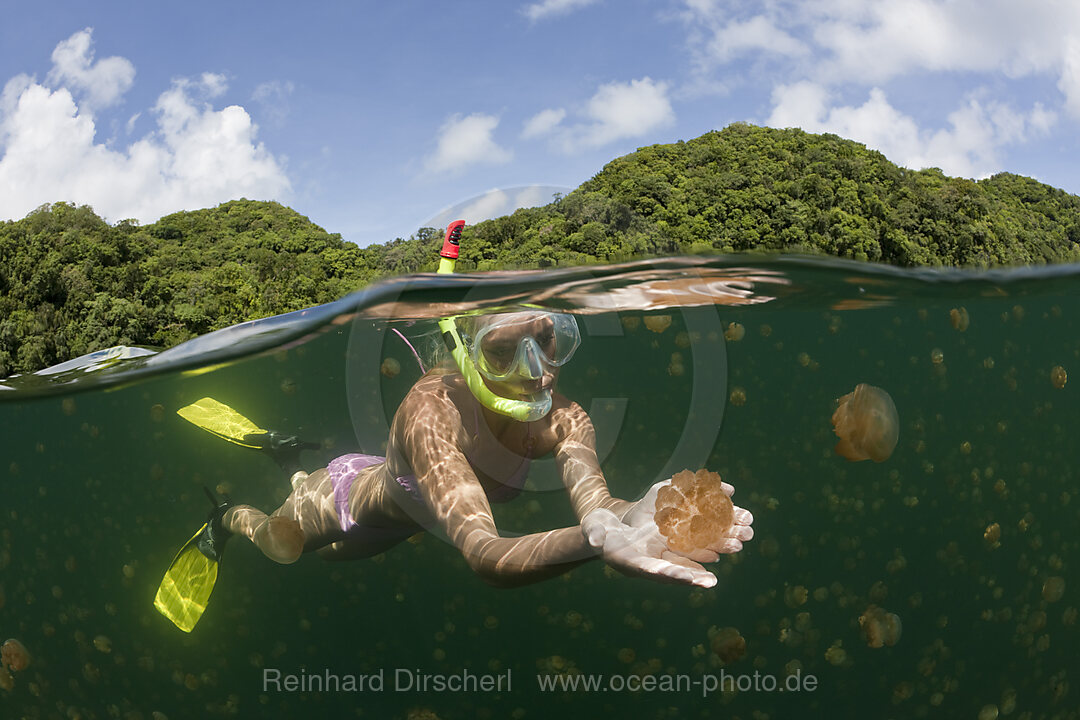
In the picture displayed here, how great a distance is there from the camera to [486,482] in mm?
3807

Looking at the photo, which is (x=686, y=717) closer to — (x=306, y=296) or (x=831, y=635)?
(x=831, y=635)

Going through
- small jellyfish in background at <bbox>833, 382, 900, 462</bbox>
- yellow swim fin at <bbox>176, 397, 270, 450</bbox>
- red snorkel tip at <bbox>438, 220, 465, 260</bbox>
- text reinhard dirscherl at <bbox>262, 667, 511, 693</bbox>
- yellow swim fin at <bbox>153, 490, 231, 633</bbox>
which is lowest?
text reinhard dirscherl at <bbox>262, 667, 511, 693</bbox>

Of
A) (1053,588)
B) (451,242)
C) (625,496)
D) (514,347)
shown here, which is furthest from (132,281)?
(1053,588)

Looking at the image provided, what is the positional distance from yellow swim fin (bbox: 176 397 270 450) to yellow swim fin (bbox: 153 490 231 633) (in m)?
A: 0.66

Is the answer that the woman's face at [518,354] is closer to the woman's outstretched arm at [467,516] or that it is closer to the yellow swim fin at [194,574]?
the woman's outstretched arm at [467,516]

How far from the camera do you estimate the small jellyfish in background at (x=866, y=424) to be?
557 centimetres

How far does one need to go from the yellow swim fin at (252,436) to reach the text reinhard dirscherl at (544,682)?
2.29 m

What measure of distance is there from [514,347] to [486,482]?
860mm

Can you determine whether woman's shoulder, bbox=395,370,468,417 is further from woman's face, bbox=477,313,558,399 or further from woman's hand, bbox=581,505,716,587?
woman's hand, bbox=581,505,716,587

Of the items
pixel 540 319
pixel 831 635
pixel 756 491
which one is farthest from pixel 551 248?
pixel 540 319

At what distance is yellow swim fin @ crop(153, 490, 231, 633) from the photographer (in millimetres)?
5520

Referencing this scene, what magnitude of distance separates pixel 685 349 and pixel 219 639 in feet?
26.3

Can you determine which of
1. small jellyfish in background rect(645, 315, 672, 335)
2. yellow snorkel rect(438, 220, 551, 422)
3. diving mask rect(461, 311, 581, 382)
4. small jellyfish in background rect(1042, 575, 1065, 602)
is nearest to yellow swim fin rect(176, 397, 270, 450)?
yellow snorkel rect(438, 220, 551, 422)

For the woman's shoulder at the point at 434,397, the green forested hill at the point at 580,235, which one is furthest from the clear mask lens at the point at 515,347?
the green forested hill at the point at 580,235
